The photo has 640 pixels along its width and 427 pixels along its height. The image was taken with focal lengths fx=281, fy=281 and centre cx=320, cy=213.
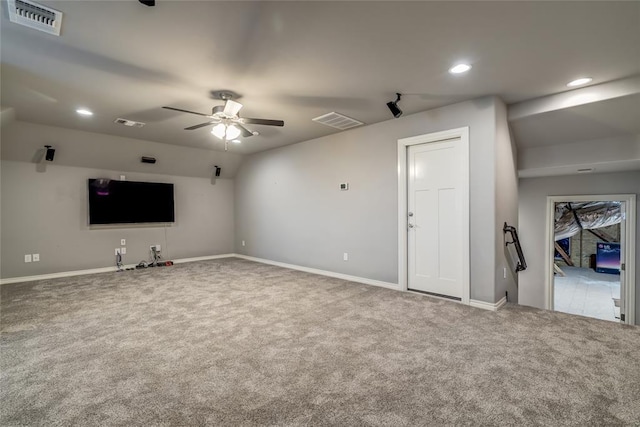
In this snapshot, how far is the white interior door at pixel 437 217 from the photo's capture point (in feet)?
11.7

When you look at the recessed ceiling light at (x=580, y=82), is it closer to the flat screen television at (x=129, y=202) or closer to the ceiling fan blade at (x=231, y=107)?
the ceiling fan blade at (x=231, y=107)

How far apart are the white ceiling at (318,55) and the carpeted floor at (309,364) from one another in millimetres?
2471

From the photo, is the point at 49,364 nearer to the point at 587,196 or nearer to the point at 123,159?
the point at 123,159

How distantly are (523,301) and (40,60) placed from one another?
25.4 feet

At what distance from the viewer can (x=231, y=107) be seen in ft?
10.1

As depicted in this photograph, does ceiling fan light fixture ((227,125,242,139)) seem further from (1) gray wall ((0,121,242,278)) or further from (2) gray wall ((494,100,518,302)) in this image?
(2) gray wall ((494,100,518,302))

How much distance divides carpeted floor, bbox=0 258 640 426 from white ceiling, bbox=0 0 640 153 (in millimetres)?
2471

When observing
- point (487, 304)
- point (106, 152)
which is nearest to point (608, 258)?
point (487, 304)

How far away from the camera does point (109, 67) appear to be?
262 centimetres

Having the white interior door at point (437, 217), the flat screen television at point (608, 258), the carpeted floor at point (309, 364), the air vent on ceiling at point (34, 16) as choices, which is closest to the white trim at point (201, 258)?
the carpeted floor at point (309, 364)

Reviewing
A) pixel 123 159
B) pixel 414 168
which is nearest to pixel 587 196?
pixel 414 168

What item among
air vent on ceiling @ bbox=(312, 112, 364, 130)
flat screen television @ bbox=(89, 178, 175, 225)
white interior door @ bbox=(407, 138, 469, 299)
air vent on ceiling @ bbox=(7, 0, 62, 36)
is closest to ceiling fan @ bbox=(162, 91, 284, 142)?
air vent on ceiling @ bbox=(312, 112, 364, 130)

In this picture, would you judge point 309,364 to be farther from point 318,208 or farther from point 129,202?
point 129,202

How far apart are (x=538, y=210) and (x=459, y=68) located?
4146 mm
